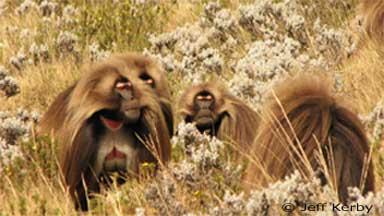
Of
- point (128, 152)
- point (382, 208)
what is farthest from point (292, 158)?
point (128, 152)

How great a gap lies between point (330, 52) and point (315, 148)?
15.5 feet

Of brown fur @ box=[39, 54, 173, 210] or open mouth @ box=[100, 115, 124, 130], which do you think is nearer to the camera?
brown fur @ box=[39, 54, 173, 210]

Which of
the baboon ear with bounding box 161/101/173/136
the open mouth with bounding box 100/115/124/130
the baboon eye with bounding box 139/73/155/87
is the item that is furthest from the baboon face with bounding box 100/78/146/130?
the baboon eye with bounding box 139/73/155/87

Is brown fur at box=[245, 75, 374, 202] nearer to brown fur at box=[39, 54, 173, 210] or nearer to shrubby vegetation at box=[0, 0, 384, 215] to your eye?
shrubby vegetation at box=[0, 0, 384, 215]

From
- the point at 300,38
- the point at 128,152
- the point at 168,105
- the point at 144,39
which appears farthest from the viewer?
the point at 144,39

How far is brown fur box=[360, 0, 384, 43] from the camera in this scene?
1012cm

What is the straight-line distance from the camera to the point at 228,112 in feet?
31.4

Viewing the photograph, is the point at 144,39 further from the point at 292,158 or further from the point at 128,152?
the point at 292,158

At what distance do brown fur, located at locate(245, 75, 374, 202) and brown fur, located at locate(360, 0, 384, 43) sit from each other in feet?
14.1

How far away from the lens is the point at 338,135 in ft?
18.6

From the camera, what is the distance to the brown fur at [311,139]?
5.57m

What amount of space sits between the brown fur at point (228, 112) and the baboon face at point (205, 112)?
4 centimetres

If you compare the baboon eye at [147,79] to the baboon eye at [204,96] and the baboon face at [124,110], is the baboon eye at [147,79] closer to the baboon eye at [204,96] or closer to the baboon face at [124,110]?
the baboon eye at [204,96]

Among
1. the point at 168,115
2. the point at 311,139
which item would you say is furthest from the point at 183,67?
the point at 311,139
